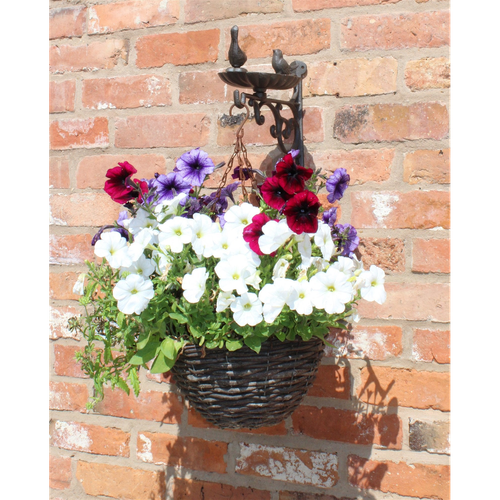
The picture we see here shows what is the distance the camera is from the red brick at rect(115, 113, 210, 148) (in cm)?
129

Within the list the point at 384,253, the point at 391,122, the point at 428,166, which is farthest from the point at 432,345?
the point at 391,122

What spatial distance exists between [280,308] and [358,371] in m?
0.45

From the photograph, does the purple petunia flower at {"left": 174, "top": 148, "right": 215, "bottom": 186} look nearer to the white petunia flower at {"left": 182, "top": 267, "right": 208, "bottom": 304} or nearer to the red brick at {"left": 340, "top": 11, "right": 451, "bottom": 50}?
the white petunia flower at {"left": 182, "top": 267, "right": 208, "bottom": 304}

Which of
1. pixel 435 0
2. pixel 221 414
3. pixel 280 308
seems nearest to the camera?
pixel 280 308

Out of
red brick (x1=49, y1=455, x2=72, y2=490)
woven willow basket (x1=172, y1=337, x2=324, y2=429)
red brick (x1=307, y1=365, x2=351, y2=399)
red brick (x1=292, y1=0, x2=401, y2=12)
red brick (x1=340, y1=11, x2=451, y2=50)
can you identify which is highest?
red brick (x1=292, y1=0, x2=401, y2=12)

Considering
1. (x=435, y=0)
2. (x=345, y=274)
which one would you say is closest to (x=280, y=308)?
(x=345, y=274)

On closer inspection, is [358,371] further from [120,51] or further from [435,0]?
[120,51]

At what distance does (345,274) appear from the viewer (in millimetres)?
902

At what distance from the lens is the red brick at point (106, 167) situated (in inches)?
52.3

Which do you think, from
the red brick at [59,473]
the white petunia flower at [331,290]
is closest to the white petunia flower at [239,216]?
the white petunia flower at [331,290]

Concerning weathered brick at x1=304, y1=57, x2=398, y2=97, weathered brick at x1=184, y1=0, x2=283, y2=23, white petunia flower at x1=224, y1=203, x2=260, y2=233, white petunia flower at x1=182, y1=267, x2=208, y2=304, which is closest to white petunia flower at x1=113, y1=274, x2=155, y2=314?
white petunia flower at x1=182, y1=267, x2=208, y2=304

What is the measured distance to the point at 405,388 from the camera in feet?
3.81

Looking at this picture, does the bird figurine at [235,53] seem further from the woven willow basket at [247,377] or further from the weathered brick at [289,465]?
the weathered brick at [289,465]

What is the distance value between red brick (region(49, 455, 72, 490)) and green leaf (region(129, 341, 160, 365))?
0.69 metres
